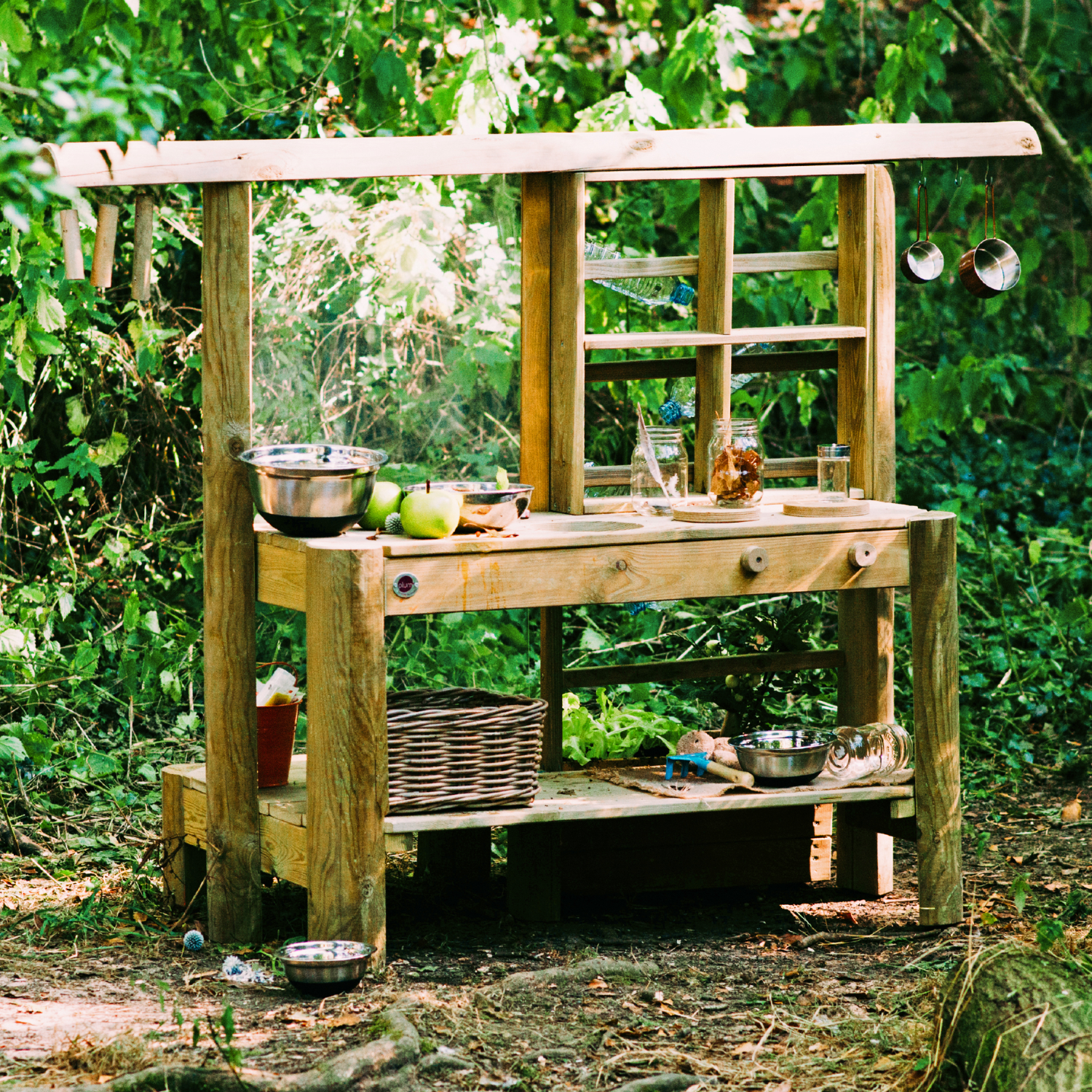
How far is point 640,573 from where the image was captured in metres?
4.64

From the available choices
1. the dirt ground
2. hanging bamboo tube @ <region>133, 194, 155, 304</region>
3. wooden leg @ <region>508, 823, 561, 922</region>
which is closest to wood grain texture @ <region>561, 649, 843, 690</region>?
wooden leg @ <region>508, 823, 561, 922</region>

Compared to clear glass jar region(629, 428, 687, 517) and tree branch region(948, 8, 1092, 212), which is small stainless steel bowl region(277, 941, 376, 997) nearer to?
clear glass jar region(629, 428, 687, 517)

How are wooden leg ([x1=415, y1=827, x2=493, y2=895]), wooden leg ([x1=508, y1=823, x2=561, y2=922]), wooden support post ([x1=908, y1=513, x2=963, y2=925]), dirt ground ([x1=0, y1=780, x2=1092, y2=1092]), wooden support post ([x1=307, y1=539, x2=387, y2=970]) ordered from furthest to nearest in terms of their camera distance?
wooden leg ([x1=415, y1=827, x2=493, y2=895]) < wooden leg ([x1=508, y1=823, x2=561, y2=922]) < wooden support post ([x1=908, y1=513, x2=963, y2=925]) < wooden support post ([x1=307, y1=539, x2=387, y2=970]) < dirt ground ([x1=0, y1=780, x2=1092, y2=1092])

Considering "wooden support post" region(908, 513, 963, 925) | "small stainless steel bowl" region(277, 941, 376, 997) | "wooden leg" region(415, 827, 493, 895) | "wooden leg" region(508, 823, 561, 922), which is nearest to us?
"small stainless steel bowl" region(277, 941, 376, 997)

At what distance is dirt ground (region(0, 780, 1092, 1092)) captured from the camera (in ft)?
12.5

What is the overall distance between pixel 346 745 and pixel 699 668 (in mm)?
1357

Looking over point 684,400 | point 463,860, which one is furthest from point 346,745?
point 684,400

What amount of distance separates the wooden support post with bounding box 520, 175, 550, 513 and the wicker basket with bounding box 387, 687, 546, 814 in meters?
0.74

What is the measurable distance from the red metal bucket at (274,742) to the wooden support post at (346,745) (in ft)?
1.81

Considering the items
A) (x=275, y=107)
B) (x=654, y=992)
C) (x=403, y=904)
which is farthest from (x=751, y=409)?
(x=654, y=992)

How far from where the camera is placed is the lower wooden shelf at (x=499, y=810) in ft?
14.8

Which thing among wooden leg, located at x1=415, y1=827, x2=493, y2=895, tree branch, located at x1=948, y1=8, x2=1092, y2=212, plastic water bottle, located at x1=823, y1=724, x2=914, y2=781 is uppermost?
tree branch, located at x1=948, y1=8, x2=1092, y2=212

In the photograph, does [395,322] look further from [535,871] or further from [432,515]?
[535,871]

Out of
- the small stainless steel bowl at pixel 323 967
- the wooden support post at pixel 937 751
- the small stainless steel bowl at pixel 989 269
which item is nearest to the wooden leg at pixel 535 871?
the small stainless steel bowl at pixel 323 967
